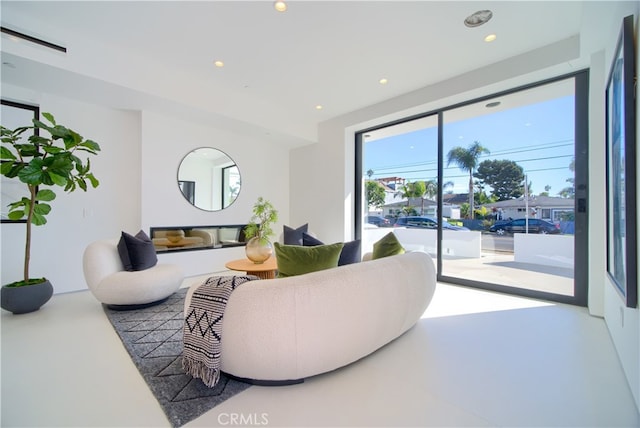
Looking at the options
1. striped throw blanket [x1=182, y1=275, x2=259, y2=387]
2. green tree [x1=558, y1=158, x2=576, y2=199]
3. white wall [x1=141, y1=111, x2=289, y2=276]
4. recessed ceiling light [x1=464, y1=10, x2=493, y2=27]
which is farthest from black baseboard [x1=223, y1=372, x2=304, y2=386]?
green tree [x1=558, y1=158, x2=576, y2=199]

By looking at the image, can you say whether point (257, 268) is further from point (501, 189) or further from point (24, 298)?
point (501, 189)

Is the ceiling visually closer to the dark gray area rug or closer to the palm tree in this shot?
the palm tree

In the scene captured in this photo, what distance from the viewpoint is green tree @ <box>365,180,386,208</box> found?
202 inches

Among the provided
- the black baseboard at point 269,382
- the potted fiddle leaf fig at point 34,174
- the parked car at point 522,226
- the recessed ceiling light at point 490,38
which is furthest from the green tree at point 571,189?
the potted fiddle leaf fig at point 34,174

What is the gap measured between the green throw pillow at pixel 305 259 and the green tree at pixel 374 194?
3.15 m

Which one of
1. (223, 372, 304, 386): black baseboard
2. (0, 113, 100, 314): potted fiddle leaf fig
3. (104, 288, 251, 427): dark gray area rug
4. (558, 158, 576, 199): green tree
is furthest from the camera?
(558, 158, 576, 199): green tree

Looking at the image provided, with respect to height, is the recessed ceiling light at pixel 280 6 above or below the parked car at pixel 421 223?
above

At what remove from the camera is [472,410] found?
4.95ft

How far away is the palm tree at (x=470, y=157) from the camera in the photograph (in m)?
3.94

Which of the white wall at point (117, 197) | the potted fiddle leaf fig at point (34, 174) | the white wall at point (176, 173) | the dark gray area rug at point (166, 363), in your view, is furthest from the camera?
the white wall at point (176, 173)

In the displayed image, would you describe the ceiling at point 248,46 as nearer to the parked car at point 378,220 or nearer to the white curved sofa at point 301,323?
the parked car at point 378,220

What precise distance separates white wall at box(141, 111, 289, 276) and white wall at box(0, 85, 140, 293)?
0.26 meters

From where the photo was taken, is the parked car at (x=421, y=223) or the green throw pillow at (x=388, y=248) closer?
the green throw pillow at (x=388, y=248)

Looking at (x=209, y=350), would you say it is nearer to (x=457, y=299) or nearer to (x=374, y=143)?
(x=457, y=299)
